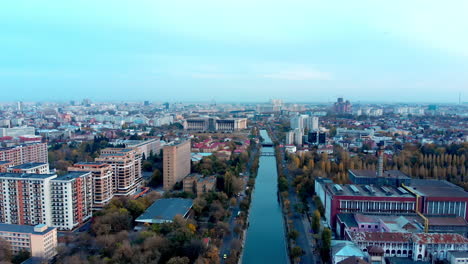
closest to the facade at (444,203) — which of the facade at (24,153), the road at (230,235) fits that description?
the road at (230,235)

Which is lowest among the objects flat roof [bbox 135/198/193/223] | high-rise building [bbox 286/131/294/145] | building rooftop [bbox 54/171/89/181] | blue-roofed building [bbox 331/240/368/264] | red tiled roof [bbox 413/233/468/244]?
blue-roofed building [bbox 331/240/368/264]

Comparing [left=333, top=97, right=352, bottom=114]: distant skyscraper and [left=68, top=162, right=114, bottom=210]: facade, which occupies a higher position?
[left=333, top=97, right=352, bottom=114]: distant skyscraper

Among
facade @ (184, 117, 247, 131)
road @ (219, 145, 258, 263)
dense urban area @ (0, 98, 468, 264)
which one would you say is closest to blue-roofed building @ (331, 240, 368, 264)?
dense urban area @ (0, 98, 468, 264)

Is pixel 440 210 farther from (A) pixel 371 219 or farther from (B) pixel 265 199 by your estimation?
(B) pixel 265 199

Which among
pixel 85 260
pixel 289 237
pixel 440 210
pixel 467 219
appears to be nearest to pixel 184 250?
pixel 85 260

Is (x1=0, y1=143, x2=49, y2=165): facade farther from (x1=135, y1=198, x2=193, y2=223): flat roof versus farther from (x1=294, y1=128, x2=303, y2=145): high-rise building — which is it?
(x1=294, y1=128, x2=303, y2=145): high-rise building

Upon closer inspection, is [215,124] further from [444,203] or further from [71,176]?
[444,203]

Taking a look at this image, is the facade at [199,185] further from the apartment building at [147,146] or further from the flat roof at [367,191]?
the apartment building at [147,146]
